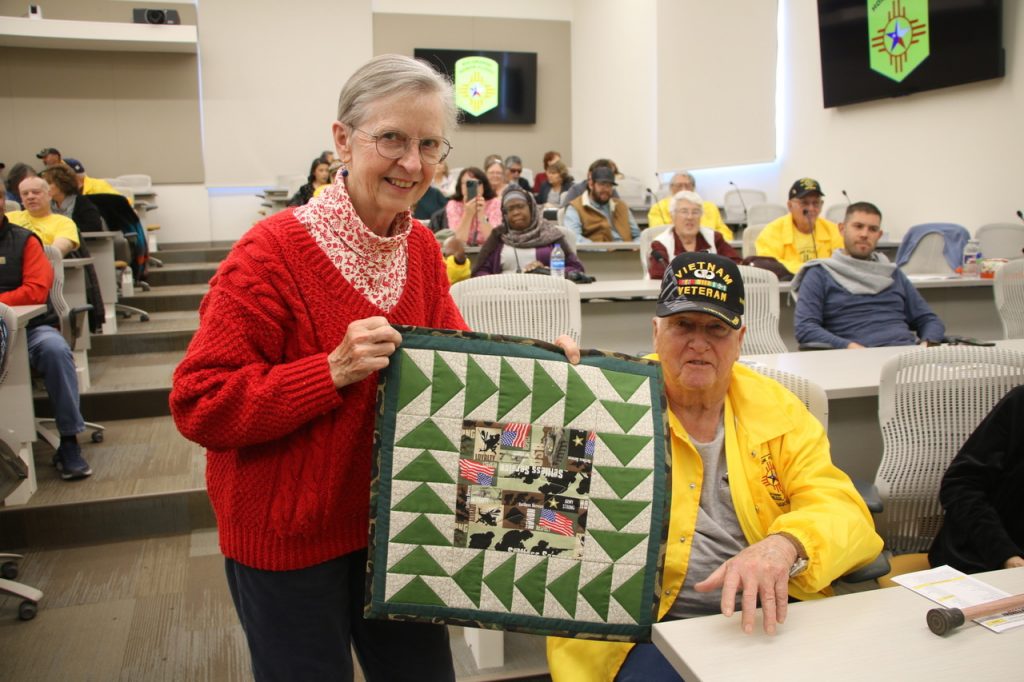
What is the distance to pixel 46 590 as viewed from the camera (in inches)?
114

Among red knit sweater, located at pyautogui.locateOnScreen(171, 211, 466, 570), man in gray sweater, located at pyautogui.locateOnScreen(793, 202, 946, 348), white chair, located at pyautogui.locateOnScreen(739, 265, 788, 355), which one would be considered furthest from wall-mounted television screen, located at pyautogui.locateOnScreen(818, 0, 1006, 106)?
red knit sweater, located at pyautogui.locateOnScreen(171, 211, 466, 570)

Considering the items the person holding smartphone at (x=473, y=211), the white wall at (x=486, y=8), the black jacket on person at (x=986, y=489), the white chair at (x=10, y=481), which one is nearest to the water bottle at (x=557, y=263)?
the person holding smartphone at (x=473, y=211)

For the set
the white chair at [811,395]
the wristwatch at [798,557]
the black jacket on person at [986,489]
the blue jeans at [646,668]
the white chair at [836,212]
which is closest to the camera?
the wristwatch at [798,557]

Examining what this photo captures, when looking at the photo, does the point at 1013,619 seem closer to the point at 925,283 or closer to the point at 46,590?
the point at 46,590

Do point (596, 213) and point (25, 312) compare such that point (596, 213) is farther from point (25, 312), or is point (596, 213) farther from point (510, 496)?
point (510, 496)

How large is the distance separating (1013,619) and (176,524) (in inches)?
124

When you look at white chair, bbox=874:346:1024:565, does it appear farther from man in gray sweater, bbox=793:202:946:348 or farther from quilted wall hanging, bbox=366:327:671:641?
man in gray sweater, bbox=793:202:946:348

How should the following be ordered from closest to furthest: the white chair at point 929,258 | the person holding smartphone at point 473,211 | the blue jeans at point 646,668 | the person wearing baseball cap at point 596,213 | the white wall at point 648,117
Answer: the blue jeans at point 646,668 → the person holding smartphone at point 473,211 → the white chair at point 929,258 → the white wall at point 648,117 → the person wearing baseball cap at point 596,213

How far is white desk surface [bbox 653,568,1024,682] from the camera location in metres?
1.01

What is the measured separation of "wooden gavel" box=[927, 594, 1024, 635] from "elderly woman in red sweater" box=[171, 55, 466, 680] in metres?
0.82

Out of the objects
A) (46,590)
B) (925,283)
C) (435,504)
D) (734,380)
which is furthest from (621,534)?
(925,283)

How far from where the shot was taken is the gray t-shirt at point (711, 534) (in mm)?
1446

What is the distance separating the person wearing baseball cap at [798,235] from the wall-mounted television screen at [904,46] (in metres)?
1.74

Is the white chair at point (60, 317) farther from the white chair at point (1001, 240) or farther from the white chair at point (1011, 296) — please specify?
the white chair at point (1001, 240)
